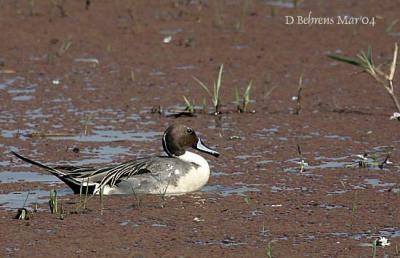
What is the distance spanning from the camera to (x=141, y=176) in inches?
309

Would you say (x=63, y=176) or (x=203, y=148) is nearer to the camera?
(x=63, y=176)

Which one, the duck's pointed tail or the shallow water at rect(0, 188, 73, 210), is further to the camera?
the duck's pointed tail

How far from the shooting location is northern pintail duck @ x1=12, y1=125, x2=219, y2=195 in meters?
7.76

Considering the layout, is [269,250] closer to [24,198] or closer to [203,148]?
[24,198]

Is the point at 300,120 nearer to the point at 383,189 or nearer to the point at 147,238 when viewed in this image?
the point at 383,189

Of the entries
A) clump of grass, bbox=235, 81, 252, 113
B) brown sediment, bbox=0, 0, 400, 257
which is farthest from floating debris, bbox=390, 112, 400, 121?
clump of grass, bbox=235, 81, 252, 113

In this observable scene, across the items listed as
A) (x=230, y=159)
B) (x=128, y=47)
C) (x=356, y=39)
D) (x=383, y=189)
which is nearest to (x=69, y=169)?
(x=230, y=159)

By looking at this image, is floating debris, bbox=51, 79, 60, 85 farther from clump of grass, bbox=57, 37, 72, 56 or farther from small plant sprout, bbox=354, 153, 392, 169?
small plant sprout, bbox=354, 153, 392, 169

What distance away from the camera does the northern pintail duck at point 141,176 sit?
776cm

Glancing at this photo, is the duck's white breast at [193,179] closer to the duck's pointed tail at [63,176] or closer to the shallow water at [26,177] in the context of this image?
the duck's pointed tail at [63,176]

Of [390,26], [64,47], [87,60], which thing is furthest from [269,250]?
[390,26]

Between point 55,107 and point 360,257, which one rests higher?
point 55,107

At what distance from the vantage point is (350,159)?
866 centimetres

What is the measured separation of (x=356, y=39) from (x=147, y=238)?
670 centimetres
